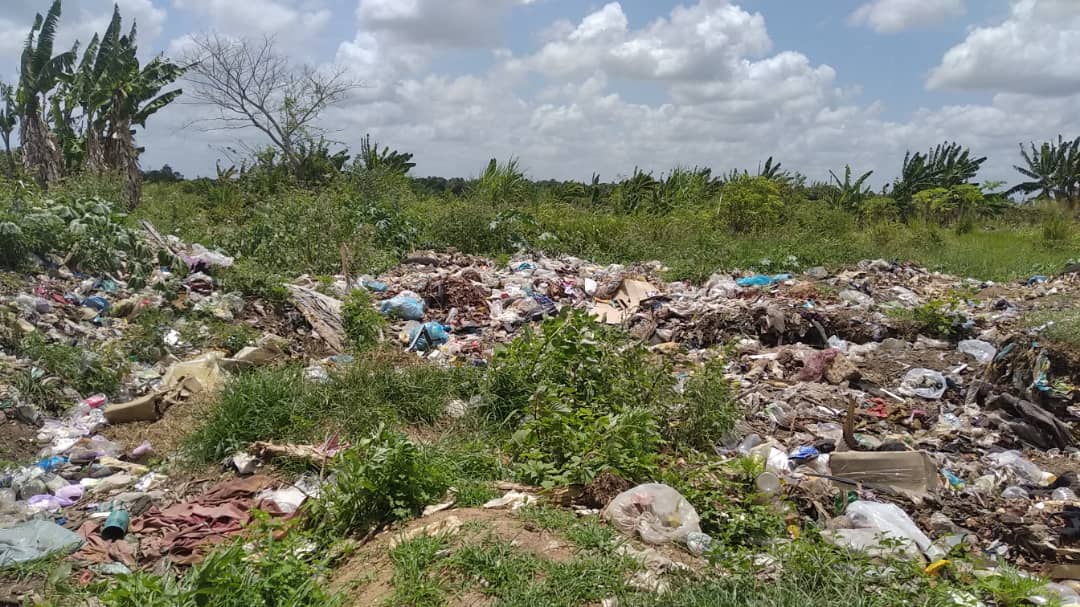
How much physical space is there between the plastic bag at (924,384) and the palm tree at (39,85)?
44.8ft

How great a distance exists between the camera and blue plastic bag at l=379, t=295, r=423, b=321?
6.91 m

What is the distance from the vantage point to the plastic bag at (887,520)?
9.31ft

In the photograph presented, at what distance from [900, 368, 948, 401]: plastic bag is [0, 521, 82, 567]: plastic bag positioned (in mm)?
4789

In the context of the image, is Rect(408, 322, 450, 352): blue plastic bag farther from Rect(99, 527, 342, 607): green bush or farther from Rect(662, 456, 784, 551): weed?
Rect(99, 527, 342, 607): green bush

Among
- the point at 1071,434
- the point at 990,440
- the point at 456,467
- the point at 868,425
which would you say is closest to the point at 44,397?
the point at 456,467

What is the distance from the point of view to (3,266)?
5727 millimetres

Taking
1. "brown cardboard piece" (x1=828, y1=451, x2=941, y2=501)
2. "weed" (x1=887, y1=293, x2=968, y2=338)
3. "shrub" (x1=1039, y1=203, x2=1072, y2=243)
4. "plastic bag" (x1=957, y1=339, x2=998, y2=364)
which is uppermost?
"shrub" (x1=1039, y1=203, x2=1072, y2=243)

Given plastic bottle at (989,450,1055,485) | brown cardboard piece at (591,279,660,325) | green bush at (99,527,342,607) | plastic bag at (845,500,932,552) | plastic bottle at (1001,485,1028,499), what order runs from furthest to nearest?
brown cardboard piece at (591,279,660,325), plastic bottle at (989,450,1055,485), plastic bottle at (1001,485,1028,499), plastic bag at (845,500,932,552), green bush at (99,527,342,607)

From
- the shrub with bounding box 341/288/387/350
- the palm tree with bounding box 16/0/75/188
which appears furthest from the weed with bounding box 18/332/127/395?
the palm tree with bounding box 16/0/75/188

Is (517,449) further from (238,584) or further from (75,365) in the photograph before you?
(75,365)

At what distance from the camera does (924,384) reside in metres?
4.90

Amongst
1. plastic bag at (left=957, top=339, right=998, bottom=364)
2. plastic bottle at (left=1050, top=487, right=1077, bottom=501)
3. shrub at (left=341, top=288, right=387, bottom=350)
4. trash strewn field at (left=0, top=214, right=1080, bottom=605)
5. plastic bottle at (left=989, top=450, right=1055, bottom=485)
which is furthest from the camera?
shrub at (left=341, top=288, right=387, bottom=350)

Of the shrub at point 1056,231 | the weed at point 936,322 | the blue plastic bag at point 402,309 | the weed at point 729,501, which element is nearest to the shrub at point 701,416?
the weed at point 729,501

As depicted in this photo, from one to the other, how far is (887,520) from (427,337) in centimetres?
414
